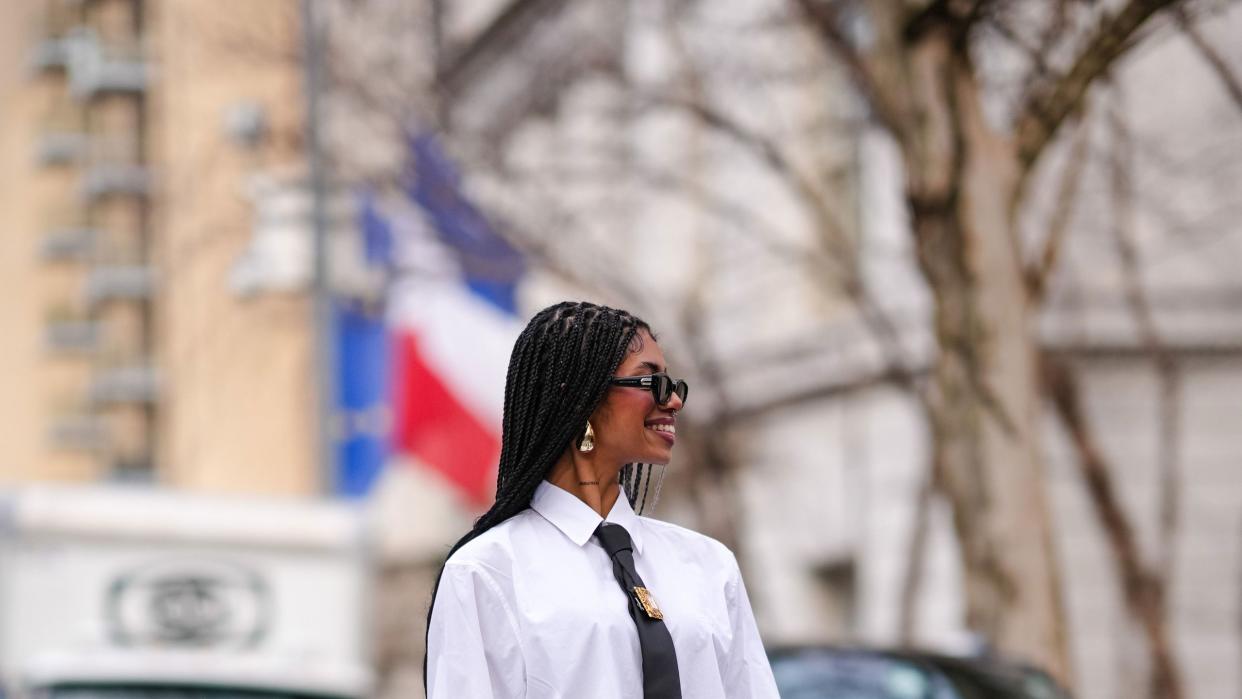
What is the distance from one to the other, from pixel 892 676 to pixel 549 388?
5.21 m

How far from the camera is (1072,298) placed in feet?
61.5

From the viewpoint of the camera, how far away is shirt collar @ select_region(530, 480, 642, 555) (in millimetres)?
3561

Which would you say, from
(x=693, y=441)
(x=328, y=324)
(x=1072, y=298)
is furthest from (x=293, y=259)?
(x=1072, y=298)

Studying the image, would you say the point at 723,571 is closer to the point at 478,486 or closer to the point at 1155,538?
the point at 1155,538

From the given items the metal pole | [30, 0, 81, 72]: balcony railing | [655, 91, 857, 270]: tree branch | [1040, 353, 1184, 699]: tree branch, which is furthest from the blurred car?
[30, 0, 81, 72]: balcony railing

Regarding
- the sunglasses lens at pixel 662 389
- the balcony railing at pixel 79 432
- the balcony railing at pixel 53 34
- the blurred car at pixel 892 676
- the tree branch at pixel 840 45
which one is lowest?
the balcony railing at pixel 79 432

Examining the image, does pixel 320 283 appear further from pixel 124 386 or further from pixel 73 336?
pixel 73 336

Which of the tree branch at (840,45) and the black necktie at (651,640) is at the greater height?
the tree branch at (840,45)

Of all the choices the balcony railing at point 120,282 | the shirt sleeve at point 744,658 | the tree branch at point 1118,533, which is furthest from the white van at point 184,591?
the balcony railing at point 120,282

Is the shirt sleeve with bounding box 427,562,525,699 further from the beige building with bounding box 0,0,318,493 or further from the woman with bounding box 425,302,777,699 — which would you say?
the beige building with bounding box 0,0,318,493

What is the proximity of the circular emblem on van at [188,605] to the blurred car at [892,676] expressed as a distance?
20.2ft

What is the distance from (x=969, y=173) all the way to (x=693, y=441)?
34.9 feet

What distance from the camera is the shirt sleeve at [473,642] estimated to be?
3.40 metres

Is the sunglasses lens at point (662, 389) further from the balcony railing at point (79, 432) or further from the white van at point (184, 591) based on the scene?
the balcony railing at point (79, 432)
